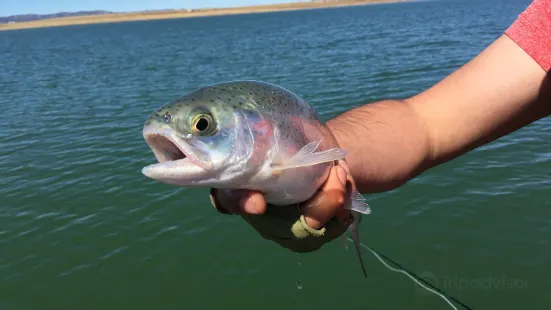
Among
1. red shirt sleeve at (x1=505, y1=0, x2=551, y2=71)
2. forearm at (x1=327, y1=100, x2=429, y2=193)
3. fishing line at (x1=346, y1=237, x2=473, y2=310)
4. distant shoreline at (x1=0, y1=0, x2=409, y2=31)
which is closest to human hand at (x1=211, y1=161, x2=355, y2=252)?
forearm at (x1=327, y1=100, x2=429, y2=193)

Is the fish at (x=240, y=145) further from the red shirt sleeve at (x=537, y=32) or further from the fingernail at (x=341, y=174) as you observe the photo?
the red shirt sleeve at (x=537, y=32)

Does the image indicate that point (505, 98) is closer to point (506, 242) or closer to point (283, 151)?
point (283, 151)

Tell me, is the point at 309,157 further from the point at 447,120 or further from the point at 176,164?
the point at 447,120

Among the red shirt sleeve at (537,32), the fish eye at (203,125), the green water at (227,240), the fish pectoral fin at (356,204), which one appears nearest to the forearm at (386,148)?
the fish pectoral fin at (356,204)

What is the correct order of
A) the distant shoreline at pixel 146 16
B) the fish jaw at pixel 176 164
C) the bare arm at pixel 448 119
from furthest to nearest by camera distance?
the distant shoreline at pixel 146 16 → the bare arm at pixel 448 119 → the fish jaw at pixel 176 164

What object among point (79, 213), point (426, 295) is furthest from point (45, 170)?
point (426, 295)

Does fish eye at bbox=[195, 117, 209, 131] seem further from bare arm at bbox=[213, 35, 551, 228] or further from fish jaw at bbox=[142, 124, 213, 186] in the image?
bare arm at bbox=[213, 35, 551, 228]
